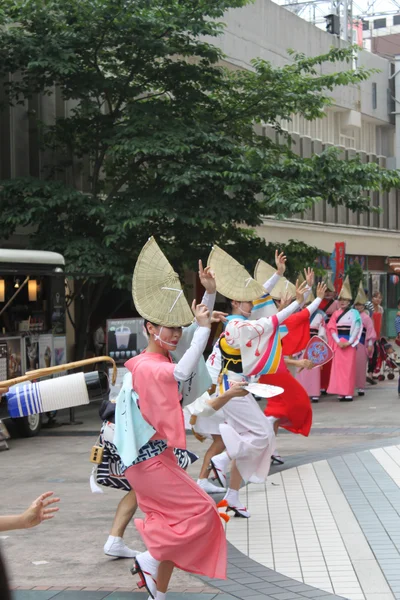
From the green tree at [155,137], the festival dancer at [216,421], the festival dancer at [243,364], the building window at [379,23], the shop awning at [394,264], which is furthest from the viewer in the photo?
the building window at [379,23]

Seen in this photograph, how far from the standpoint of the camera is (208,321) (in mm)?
5785

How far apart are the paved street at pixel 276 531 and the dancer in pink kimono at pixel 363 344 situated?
6303 mm

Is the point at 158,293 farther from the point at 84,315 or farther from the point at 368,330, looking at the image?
the point at 368,330

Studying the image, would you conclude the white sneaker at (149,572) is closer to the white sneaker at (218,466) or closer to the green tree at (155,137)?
the white sneaker at (218,466)

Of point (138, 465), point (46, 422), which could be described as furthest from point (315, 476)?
point (46, 422)

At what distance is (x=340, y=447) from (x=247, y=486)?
2666 millimetres

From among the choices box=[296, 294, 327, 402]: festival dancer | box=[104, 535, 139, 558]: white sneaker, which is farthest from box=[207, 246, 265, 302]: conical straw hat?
box=[296, 294, 327, 402]: festival dancer

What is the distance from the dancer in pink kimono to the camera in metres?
19.0

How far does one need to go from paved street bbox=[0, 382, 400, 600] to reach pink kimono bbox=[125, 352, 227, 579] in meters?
0.72

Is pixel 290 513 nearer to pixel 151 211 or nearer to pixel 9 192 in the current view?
pixel 151 211

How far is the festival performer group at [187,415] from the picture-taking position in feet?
18.1

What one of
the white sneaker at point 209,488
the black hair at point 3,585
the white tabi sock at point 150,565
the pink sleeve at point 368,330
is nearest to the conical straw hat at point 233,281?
the white sneaker at point 209,488

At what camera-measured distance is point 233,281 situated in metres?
8.22

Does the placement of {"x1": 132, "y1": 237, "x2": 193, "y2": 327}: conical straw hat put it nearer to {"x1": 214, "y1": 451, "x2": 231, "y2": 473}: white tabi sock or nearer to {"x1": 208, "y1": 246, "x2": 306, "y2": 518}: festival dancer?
{"x1": 208, "y1": 246, "x2": 306, "y2": 518}: festival dancer
